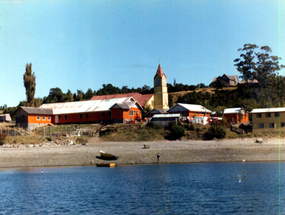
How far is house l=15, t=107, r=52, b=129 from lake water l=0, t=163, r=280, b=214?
25.9m

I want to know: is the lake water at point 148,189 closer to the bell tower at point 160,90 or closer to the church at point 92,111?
the church at point 92,111

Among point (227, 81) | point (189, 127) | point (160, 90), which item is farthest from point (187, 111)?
point (227, 81)

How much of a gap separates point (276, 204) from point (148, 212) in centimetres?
918

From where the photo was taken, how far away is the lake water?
2500 centimetres

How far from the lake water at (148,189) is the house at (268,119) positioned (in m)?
13.9

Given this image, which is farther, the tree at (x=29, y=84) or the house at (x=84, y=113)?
the tree at (x=29, y=84)

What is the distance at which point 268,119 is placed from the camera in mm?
59156

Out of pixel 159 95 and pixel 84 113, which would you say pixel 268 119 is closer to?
pixel 159 95

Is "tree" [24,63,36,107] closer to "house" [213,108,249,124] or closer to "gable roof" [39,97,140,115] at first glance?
"gable roof" [39,97,140,115]

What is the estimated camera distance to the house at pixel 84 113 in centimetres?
7025

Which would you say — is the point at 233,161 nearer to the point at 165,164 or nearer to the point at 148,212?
the point at 165,164

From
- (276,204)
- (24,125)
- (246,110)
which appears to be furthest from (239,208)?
(24,125)

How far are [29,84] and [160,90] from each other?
101 ft

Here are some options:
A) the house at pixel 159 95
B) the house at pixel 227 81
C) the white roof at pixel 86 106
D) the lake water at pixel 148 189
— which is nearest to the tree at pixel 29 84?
the white roof at pixel 86 106
